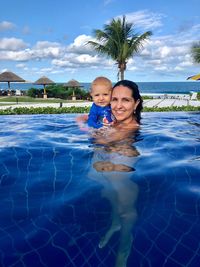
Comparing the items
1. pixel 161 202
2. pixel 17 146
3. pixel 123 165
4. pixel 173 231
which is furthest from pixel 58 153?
pixel 173 231

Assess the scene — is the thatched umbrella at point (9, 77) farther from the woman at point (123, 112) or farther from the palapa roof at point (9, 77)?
the woman at point (123, 112)

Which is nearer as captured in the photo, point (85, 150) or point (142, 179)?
point (142, 179)

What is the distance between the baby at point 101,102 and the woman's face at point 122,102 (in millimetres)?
628

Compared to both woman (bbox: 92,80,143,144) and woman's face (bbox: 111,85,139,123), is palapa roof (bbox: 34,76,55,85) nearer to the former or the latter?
woman (bbox: 92,80,143,144)

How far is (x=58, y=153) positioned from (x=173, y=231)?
2537 millimetres

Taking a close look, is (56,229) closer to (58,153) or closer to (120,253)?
(120,253)

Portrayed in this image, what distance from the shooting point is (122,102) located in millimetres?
4758

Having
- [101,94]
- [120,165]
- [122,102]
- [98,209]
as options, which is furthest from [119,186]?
[101,94]

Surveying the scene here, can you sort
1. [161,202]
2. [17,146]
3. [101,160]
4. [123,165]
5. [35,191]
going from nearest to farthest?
[161,202] → [35,191] → [123,165] → [101,160] → [17,146]

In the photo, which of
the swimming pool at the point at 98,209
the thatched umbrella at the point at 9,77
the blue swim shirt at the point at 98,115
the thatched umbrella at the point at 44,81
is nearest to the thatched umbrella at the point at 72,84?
the thatched umbrella at the point at 44,81

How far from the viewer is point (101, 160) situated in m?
4.18

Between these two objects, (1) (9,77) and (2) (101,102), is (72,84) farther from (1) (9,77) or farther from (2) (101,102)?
(2) (101,102)

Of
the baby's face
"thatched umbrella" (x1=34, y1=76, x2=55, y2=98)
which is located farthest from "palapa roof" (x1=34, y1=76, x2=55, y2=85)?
the baby's face

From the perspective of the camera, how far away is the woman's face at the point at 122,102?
472cm
